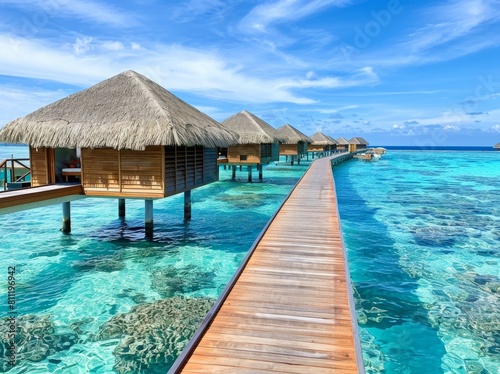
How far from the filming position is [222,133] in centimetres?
1381

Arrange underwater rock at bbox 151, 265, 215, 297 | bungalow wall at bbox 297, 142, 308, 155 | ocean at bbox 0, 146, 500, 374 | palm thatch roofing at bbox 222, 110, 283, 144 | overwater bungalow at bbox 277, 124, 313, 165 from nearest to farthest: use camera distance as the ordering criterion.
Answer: ocean at bbox 0, 146, 500, 374 < underwater rock at bbox 151, 265, 215, 297 < palm thatch roofing at bbox 222, 110, 283, 144 < overwater bungalow at bbox 277, 124, 313, 165 < bungalow wall at bbox 297, 142, 308, 155

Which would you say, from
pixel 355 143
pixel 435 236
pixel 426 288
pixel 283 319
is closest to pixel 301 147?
pixel 435 236

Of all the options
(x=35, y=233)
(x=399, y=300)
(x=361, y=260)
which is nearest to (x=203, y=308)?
(x=399, y=300)

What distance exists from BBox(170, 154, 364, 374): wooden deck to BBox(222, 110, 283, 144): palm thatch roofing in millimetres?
17334

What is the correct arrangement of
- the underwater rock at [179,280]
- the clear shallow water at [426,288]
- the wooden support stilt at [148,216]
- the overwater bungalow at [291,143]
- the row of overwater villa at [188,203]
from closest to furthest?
the row of overwater villa at [188,203]
the clear shallow water at [426,288]
the underwater rock at [179,280]
the wooden support stilt at [148,216]
the overwater bungalow at [291,143]

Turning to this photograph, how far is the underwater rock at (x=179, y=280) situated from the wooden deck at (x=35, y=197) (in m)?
3.49

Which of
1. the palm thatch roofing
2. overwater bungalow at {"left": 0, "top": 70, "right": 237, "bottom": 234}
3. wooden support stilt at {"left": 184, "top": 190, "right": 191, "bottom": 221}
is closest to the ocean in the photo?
wooden support stilt at {"left": 184, "top": 190, "right": 191, "bottom": 221}

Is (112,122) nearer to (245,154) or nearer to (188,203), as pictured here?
(188,203)

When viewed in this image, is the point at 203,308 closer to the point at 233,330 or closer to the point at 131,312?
the point at 131,312

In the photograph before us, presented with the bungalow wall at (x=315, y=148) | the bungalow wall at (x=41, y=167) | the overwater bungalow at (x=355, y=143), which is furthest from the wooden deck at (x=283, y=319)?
the overwater bungalow at (x=355, y=143)

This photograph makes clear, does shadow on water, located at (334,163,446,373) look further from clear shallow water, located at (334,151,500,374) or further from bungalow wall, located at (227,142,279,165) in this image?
bungalow wall, located at (227,142,279,165)

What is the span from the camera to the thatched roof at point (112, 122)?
985 cm

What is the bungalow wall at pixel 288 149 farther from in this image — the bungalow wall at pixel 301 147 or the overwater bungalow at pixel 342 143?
the overwater bungalow at pixel 342 143

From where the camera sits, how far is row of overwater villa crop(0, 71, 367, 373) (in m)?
4.08
